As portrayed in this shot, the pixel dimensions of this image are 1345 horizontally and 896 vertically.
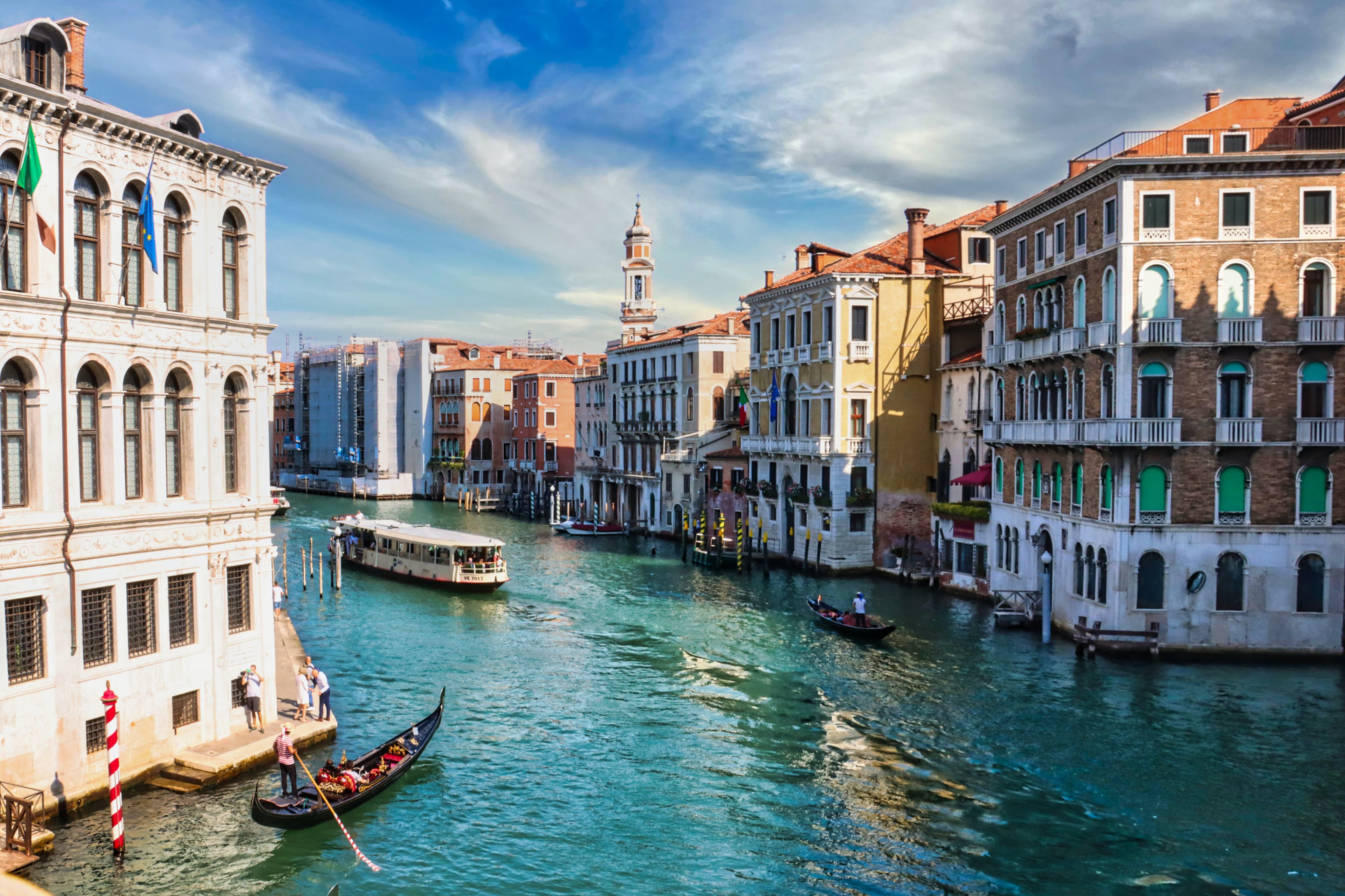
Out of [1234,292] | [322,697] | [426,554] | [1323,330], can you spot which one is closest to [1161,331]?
[1234,292]

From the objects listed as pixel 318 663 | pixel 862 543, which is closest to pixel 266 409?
pixel 318 663

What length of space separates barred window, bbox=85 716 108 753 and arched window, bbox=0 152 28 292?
5780mm

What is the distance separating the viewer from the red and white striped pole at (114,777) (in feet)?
43.4

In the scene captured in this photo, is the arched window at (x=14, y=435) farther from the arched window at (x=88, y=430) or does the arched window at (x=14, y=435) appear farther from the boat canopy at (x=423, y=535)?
the boat canopy at (x=423, y=535)

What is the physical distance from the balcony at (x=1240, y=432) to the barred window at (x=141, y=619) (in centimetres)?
2144

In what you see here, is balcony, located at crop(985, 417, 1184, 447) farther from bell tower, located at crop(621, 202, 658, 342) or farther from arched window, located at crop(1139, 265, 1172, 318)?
bell tower, located at crop(621, 202, 658, 342)

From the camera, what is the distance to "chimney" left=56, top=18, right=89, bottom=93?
16375 millimetres

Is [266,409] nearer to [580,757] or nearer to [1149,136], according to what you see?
[580,757]

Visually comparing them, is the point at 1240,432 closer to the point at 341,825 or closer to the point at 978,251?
the point at 978,251

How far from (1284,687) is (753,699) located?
10.6 m

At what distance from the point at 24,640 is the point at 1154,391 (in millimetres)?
22220

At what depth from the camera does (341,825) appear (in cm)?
1438

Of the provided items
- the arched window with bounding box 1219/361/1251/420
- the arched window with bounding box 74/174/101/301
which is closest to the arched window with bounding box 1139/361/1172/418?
the arched window with bounding box 1219/361/1251/420

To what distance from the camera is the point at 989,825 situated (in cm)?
1530
